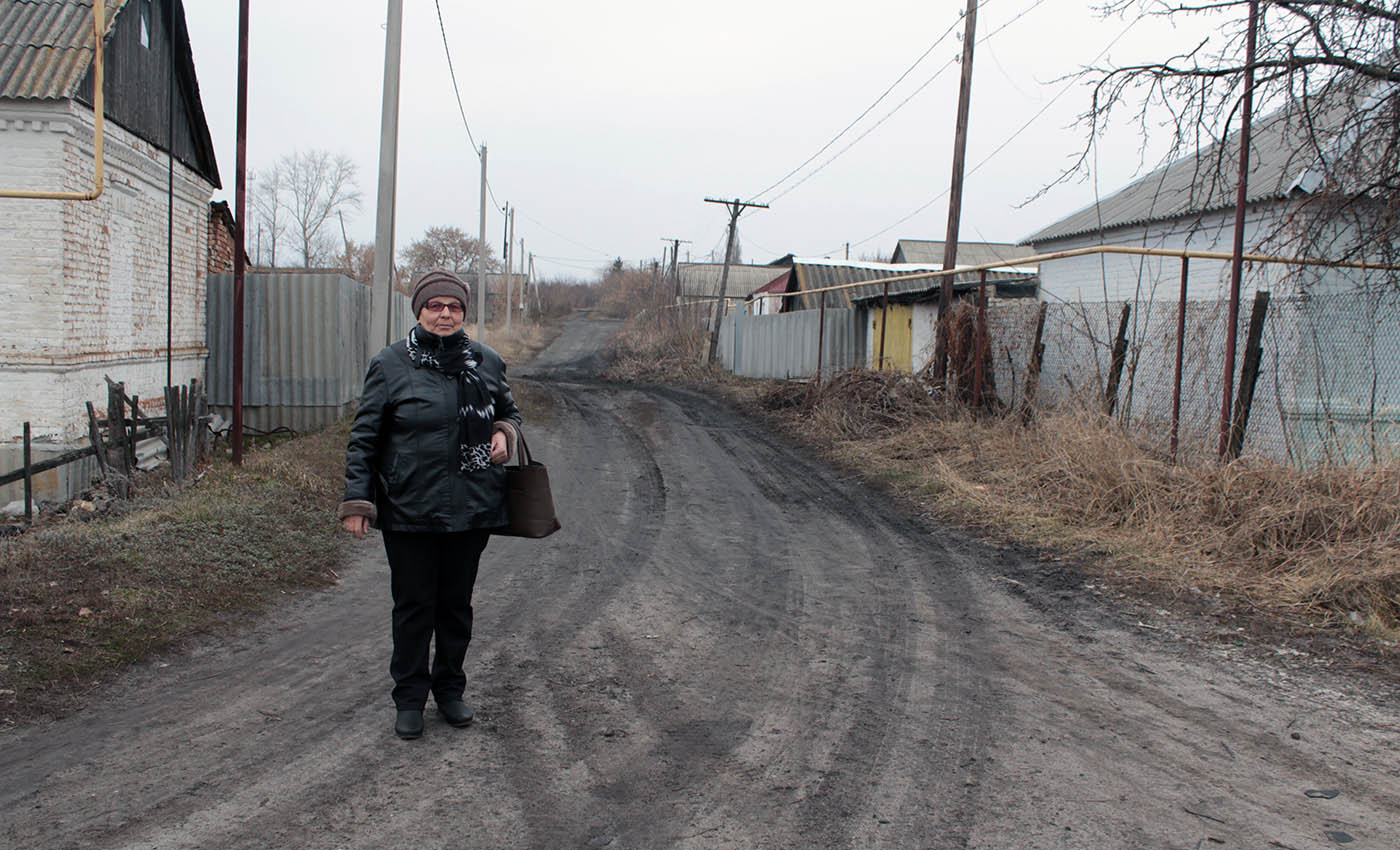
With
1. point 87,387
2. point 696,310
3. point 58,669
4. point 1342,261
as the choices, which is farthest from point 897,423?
point 696,310

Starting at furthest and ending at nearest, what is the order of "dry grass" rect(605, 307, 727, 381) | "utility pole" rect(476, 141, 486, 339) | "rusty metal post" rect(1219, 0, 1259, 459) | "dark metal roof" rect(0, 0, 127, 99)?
"utility pole" rect(476, 141, 486, 339) → "dry grass" rect(605, 307, 727, 381) → "dark metal roof" rect(0, 0, 127, 99) → "rusty metal post" rect(1219, 0, 1259, 459)

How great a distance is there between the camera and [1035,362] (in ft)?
37.0

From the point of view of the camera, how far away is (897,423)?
12719 mm

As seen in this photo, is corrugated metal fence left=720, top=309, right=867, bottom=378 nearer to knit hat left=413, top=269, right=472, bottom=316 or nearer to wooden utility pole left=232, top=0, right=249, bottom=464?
wooden utility pole left=232, top=0, right=249, bottom=464

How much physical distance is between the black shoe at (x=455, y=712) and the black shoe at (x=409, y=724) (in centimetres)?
12

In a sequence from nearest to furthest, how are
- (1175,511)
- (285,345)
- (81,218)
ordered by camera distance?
(1175,511)
(81,218)
(285,345)

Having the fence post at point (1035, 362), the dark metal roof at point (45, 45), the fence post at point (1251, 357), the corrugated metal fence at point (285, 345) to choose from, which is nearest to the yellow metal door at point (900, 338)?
the fence post at point (1035, 362)

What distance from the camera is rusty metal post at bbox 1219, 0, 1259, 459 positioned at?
7.15 m

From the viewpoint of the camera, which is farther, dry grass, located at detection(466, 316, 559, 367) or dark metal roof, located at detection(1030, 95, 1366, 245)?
dry grass, located at detection(466, 316, 559, 367)

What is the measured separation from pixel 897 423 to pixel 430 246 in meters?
56.8

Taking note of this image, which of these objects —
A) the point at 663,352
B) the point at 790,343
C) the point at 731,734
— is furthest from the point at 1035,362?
the point at 663,352

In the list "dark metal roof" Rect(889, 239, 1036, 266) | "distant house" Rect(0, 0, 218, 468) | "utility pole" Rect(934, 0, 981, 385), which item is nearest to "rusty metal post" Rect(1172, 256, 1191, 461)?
"utility pole" Rect(934, 0, 981, 385)

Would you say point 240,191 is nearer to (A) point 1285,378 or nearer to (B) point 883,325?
(B) point 883,325

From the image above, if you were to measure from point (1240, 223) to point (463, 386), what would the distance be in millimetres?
6461
